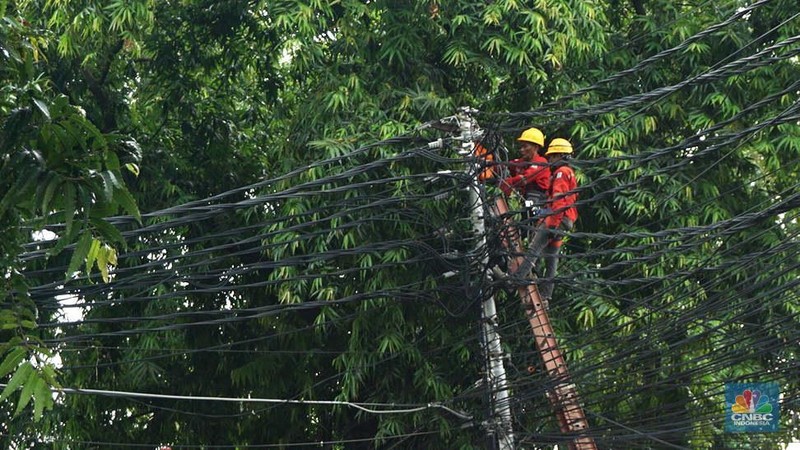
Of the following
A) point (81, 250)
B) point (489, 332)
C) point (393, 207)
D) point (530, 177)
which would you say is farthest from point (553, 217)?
point (81, 250)

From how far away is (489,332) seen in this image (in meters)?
8.34

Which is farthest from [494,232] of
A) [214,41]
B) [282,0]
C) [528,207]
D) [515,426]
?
[214,41]

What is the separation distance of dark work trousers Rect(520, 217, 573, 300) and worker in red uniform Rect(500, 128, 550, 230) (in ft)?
0.57

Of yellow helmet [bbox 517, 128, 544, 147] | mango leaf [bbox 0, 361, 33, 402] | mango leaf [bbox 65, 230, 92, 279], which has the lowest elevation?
mango leaf [bbox 0, 361, 33, 402]

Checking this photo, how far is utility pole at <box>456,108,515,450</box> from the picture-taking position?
8266 mm

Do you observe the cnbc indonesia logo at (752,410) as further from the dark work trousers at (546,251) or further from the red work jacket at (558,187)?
the red work jacket at (558,187)

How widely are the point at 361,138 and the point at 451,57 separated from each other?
0.88m

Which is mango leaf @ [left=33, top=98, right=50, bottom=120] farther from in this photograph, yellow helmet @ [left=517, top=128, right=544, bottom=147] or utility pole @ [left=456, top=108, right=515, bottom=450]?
yellow helmet @ [left=517, top=128, right=544, bottom=147]

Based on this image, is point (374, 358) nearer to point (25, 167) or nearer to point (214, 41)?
point (214, 41)

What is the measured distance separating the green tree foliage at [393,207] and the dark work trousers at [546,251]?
0.64 ft

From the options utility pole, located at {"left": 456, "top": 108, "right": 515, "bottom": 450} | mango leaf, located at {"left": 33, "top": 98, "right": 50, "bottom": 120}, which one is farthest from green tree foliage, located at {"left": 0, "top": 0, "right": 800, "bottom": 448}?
mango leaf, located at {"left": 33, "top": 98, "right": 50, "bottom": 120}

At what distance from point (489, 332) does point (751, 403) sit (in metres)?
2.57

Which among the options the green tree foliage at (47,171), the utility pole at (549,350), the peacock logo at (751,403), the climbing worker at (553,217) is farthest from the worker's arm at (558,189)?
the green tree foliage at (47,171)

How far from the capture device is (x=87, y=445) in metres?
11.1
